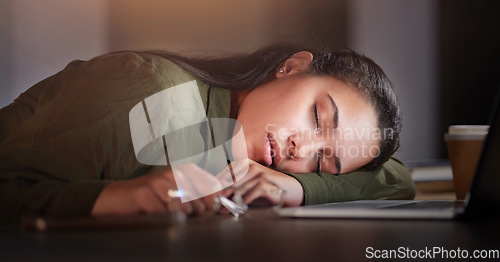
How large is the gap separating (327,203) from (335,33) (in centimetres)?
25

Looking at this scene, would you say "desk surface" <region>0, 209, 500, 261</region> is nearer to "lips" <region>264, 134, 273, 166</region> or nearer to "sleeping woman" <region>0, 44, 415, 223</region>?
"sleeping woman" <region>0, 44, 415, 223</region>

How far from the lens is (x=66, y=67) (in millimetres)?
639

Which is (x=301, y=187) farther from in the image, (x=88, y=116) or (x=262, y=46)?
(x=88, y=116)

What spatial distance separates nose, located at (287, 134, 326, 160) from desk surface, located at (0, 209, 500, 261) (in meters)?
0.21

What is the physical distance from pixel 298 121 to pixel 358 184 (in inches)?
6.0

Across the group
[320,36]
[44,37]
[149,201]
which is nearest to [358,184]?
[320,36]

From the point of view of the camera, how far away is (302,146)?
2.34 feet

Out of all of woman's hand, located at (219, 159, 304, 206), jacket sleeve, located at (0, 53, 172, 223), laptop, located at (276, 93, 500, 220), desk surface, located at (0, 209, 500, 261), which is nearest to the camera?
desk surface, located at (0, 209, 500, 261)

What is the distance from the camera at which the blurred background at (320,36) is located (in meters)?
0.65

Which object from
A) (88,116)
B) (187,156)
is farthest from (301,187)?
(88,116)

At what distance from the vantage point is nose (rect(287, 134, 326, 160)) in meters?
0.71

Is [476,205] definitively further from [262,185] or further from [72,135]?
[72,135]

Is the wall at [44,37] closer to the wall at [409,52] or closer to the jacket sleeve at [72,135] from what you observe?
the jacket sleeve at [72,135]

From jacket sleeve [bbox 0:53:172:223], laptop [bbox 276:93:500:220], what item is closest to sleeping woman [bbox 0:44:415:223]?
jacket sleeve [bbox 0:53:172:223]
